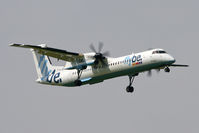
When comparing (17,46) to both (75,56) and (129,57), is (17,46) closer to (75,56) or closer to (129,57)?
(75,56)

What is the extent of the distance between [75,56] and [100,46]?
2.49m

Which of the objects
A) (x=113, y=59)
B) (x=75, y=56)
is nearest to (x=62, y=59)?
(x=75, y=56)

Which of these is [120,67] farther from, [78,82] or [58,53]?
A: [58,53]

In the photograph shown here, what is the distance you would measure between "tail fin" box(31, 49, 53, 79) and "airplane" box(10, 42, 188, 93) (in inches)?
12.9

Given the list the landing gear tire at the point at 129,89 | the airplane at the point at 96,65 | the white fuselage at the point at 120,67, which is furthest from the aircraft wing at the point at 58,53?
the landing gear tire at the point at 129,89

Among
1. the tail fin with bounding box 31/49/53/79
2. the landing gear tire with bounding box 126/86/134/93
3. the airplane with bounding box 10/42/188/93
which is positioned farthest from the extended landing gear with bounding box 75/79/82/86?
the tail fin with bounding box 31/49/53/79

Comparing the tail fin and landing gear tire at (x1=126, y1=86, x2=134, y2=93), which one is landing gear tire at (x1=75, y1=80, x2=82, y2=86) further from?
the tail fin

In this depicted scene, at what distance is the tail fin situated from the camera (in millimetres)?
52875

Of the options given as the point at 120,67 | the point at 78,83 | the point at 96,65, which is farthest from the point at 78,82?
the point at 120,67

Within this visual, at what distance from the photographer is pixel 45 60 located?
54.1m

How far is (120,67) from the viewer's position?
150ft

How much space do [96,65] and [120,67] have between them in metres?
2.75

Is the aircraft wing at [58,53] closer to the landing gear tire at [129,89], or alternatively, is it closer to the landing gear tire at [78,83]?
the landing gear tire at [78,83]

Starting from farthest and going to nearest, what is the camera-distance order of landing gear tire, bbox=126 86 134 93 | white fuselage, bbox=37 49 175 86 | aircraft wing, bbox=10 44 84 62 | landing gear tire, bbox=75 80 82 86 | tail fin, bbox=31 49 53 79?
tail fin, bbox=31 49 53 79
landing gear tire, bbox=126 86 134 93
landing gear tire, bbox=75 80 82 86
aircraft wing, bbox=10 44 84 62
white fuselage, bbox=37 49 175 86
